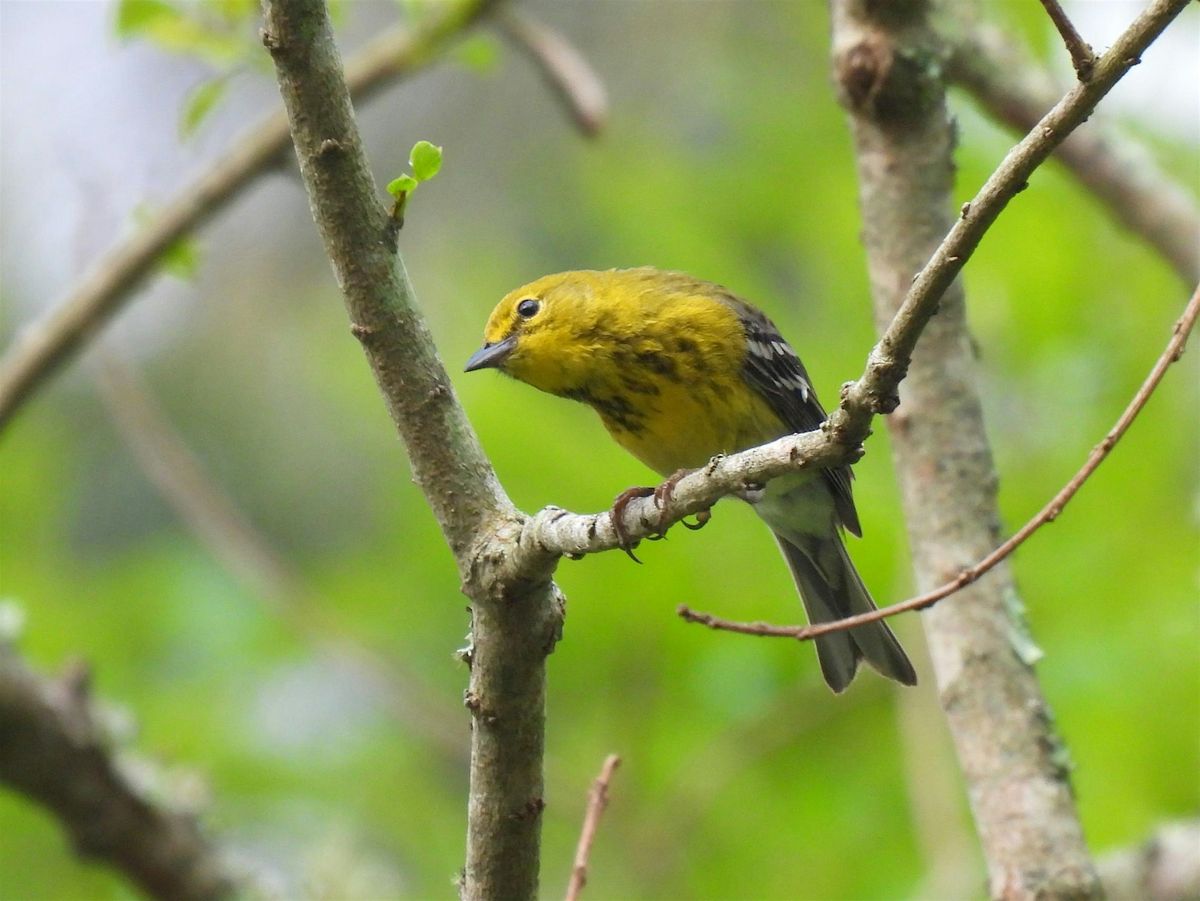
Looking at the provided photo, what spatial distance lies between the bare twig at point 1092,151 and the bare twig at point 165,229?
159 cm

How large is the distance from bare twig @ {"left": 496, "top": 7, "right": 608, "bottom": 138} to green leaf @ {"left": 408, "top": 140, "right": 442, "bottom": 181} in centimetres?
246

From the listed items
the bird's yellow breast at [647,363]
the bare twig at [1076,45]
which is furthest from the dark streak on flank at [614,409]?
the bare twig at [1076,45]

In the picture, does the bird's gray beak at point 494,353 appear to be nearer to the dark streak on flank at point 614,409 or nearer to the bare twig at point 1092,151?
the dark streak on flank at point 614,409

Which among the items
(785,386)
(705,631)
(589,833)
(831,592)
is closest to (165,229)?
(785,386)

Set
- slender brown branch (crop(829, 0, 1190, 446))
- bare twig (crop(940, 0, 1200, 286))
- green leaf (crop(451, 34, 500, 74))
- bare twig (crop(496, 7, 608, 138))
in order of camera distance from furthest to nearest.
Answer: bare twig (crop(496, 7, 608, 138)) → green leaf (crop(451, 34, 500, 74)) → bare twig (crop(940, 0, 1200, 286)) → slender brown branch (crop(829, 0, 1190, 446))

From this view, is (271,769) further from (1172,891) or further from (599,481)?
(1172,891)

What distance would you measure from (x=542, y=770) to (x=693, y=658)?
8.61 feet

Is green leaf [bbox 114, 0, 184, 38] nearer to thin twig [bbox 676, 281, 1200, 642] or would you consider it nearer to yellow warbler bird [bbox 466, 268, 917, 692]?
yellow warbler bird [bbox 466, 268, 917, 692]

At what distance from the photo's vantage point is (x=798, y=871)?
508cm

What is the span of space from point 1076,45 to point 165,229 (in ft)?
11.8

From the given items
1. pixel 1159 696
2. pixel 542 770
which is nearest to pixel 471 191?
pixel 1159 696

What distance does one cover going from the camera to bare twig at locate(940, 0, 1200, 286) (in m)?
4.58

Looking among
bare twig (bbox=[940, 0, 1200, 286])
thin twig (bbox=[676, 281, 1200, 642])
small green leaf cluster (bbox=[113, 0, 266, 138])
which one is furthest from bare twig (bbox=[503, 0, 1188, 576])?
small green leaf cluster (bbox=[113, 0, 266, 138])

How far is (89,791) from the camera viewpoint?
4555mm
